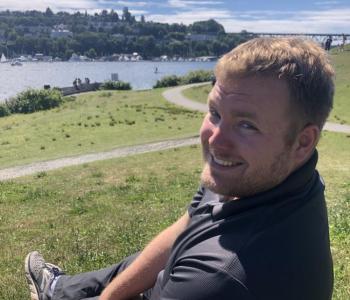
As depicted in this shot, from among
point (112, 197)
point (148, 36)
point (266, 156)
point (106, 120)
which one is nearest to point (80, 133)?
point (106, 120)

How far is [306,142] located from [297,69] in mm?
287

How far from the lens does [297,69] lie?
2.04m

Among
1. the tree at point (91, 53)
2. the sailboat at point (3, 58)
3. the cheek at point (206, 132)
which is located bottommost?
the sailboat at point (3, 58)

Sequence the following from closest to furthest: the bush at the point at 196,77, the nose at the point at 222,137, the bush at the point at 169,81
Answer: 1. the nose at the point at 222,137
2. the bush at the point at 169,81
3. the bush at the point at 196,77

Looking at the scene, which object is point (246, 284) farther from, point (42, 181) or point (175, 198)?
point (42, 181)

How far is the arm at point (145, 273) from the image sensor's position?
2906mm

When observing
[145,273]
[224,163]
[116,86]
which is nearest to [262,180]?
[224,163]

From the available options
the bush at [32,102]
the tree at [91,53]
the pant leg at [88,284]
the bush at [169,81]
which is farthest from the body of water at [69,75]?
the pant leg at [88,284]

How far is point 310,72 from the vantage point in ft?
6.73

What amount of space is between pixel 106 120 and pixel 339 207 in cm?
1899

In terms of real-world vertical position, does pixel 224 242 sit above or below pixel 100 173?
above

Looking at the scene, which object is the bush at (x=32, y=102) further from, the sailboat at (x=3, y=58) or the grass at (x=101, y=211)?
the sailboat at (x=3, y=58)

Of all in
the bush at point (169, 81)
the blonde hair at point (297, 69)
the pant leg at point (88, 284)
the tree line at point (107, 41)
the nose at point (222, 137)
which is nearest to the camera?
the blonde hair at point (297, 69)

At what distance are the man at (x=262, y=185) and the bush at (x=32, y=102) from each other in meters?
36.9
